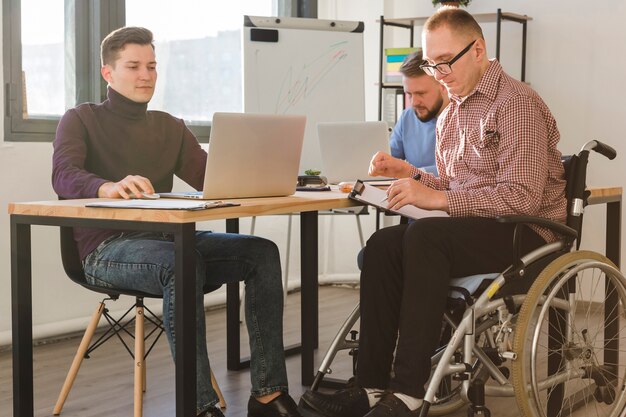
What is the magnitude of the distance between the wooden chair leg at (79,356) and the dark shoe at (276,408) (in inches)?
19.9

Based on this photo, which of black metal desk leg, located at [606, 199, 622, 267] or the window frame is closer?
black metal desk leg, located at [606, 199, 622, 267]

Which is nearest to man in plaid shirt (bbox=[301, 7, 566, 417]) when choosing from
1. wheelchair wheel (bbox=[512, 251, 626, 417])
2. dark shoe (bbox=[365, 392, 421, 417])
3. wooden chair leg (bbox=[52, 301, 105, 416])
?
dark shoe (bbox=[365, 392, 421, 417])

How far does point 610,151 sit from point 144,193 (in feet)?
4.12

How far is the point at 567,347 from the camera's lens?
7.37 feet

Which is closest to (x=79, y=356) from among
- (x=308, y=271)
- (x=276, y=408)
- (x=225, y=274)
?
(x=225, y=274)

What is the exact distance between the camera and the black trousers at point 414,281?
6.60ft

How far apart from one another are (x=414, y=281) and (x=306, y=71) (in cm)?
222

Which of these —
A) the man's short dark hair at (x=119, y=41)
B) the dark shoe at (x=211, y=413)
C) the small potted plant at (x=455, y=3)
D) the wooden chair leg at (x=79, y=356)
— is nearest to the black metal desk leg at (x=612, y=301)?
the dark shoe at (x=211, y=413)

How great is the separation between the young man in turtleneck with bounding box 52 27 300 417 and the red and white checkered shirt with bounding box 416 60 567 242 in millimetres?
587

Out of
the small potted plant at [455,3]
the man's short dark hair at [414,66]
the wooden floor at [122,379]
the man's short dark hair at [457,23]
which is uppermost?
the small potted plant at [455,3]

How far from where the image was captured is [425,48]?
7.53ft

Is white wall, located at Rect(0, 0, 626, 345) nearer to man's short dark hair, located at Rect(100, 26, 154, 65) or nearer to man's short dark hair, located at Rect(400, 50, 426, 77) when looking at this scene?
man's short dark hair, located at Rect(100, 26, 154, 65)

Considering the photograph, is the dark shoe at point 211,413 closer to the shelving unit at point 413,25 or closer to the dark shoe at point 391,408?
the dark shoe at point 391,408

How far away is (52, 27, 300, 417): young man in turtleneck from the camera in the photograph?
2221mm
